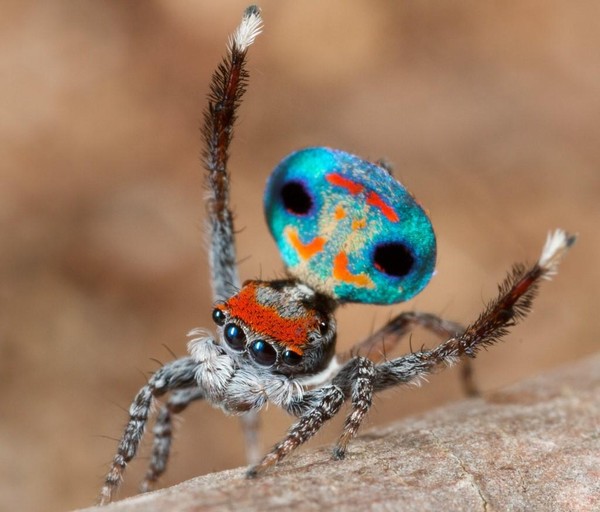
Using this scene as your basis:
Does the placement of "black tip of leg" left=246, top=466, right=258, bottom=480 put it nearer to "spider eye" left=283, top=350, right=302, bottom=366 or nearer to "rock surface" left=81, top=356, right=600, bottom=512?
"rock surface" left=81, top=356, right=600, bottom=512

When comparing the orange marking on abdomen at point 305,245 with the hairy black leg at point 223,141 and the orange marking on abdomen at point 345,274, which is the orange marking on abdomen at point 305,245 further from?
the hairy black leg at point 223,141

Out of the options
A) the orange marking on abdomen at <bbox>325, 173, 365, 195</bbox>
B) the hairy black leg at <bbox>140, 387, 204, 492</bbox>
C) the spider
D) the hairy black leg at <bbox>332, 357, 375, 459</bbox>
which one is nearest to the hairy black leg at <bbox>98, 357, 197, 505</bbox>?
the spider

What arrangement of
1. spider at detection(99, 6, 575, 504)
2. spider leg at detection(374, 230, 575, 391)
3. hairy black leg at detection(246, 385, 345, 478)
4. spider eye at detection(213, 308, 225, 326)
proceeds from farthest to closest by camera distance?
spider eye at detection(213, 308, 225, 326), spider at detection(99, 6, 575, 504), spider leg at detection(374, 230, 575, 391), hairy black leg at detection(246, 385, 345, 478)

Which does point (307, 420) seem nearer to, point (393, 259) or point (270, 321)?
point (270, 321)

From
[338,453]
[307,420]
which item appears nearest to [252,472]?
[338,453]

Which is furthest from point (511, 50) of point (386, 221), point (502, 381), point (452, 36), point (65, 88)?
point (386, 221)

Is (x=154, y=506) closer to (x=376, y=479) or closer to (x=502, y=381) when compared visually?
(x=376, y=479)

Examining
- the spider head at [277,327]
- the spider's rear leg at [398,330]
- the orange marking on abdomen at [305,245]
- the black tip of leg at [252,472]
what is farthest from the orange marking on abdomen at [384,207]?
the black tip of leg at [252,472]
